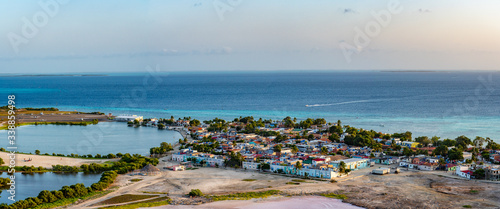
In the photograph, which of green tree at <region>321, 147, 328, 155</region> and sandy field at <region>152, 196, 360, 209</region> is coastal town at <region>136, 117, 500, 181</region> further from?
sandy field at <region>152, 196, 360, 209</region>

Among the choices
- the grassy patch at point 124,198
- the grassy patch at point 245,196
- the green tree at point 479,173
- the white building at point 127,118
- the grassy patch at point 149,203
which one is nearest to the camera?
the grassy patch at point 149,203

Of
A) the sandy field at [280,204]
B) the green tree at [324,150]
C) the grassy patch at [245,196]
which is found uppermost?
the green tree at [324,150]

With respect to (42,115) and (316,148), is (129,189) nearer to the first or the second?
(316,148)

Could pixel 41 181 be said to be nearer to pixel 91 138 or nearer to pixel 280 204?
pixel 280 204

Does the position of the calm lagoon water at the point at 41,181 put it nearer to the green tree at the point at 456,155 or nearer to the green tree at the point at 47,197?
the green tree at the point at 47,197

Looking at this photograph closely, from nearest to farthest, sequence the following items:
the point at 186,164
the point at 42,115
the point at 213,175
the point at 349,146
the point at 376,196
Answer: the point at 376,196 < the point at 213,175 < the point at 186,164 < the point at 349,146 < the point at 42,115

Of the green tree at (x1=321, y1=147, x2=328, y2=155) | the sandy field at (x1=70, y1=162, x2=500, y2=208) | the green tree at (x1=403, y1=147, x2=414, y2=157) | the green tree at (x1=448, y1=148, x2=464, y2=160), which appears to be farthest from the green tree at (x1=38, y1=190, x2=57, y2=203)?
the green tree at (x1=448, y1=148, x2=464, y2=160)

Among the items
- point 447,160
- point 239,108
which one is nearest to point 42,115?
point 239,108

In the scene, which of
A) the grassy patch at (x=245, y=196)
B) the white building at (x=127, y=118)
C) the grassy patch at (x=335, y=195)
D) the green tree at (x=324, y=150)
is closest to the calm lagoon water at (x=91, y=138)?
the white building at (x=127, y=118)
